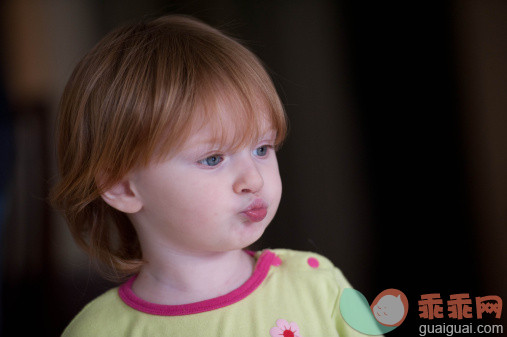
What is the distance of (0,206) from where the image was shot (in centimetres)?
150

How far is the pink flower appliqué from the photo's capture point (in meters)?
0.81

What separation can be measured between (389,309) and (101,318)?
0.47m

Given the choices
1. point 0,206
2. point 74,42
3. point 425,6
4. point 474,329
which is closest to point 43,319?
point 0,206

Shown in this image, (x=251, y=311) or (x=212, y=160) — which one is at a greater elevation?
(x=212, y=160)

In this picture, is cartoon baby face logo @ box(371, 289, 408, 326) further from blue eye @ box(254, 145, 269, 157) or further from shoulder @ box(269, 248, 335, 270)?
blue eye @ box(254, 145, 269, 157)

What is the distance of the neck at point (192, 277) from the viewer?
86 cm

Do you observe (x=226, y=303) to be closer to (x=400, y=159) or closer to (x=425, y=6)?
(x=400, y=159)

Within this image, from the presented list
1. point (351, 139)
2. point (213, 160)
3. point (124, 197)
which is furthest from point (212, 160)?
point (351, 139)

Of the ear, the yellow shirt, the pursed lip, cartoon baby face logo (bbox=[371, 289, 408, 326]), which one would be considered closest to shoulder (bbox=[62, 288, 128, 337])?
the yellow shirt

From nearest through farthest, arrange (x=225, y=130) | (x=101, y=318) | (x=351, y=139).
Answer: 1. (x=225, y=130)
2. (x=101, y=318)
3. (x=351, y=139)

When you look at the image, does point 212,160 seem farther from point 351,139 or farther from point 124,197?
point 351,139

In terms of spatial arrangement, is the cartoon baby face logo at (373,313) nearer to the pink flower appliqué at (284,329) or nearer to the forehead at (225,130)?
the pink flower appliqué at (284,329)

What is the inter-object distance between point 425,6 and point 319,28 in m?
0.32

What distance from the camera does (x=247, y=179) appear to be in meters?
0.77
